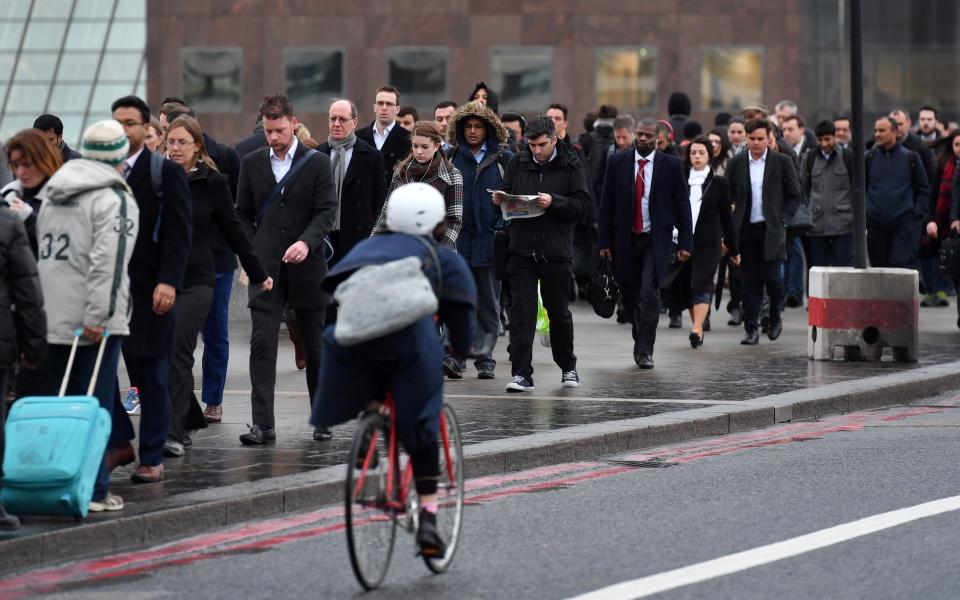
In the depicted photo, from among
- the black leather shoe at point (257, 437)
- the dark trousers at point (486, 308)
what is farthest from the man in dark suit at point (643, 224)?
the black leather shoe at point (257, 437)

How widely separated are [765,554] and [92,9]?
3500 cm

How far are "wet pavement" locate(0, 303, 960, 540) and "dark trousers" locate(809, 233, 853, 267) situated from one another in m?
1.15

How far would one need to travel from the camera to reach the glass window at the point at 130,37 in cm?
3941

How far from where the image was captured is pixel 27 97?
40.1m

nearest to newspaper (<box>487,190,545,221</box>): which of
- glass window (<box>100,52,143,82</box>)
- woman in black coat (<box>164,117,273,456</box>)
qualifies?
woman in black coat (<box>164,117,273,456</box>)

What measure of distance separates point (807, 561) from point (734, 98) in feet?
105

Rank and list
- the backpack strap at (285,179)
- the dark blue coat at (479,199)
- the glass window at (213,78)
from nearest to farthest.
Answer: the backpack strap at (285,179), the dark blue coat at (479,199), the glass window at (213,78)

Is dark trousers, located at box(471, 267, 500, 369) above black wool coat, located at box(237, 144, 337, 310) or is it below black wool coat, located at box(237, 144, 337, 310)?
below

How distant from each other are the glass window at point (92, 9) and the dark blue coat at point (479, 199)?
91.0 ft

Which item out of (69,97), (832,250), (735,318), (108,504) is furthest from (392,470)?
(69,97)

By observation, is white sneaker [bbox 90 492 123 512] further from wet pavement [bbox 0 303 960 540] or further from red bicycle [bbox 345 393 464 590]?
red bicycle [bbox 345 393 464 590]

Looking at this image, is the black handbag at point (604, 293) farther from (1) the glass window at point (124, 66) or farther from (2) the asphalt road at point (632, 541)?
(1) the glass window at point (124, 66)

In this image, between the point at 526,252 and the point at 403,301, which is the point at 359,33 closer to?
the point at 526,252

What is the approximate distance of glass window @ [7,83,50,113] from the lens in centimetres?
3994
